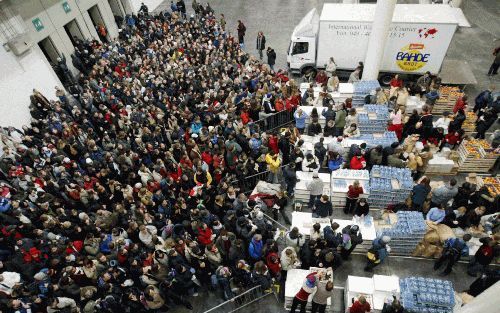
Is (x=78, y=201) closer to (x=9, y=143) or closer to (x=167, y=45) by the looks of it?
(x=9, y=143)

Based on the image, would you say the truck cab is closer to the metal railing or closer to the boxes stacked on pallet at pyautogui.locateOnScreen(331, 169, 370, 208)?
the metal railing

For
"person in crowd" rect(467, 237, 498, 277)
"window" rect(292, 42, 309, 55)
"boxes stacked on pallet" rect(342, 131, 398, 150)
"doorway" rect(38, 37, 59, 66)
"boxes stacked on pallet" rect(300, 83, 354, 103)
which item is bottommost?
"person in crowd" rect(467, 237, 498, 277)

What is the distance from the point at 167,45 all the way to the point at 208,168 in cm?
1062

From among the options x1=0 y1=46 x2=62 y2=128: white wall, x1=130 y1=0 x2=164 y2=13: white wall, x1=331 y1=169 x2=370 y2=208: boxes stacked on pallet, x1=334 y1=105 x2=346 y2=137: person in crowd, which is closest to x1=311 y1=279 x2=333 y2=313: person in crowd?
x1=331 y1=169 x2=370 y2=208: boxes stacked on pallet

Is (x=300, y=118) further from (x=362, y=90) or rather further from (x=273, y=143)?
(x=362, y=90)

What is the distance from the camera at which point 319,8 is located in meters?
24.7

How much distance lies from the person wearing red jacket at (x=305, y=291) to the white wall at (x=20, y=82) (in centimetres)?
1472

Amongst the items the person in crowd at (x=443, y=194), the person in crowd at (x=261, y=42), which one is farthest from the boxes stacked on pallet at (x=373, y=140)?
the person in crowd at (x=261, y=42)

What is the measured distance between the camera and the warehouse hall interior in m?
7.93

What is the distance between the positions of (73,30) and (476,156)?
74.3 ft

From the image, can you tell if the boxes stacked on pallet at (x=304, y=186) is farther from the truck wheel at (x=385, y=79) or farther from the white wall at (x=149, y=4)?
the white wall at (x=149, y=4)

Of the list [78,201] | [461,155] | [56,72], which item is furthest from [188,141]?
[56,72]

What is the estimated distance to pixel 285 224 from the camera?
407 inches

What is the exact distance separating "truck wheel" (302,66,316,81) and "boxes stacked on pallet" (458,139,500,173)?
293 inches
